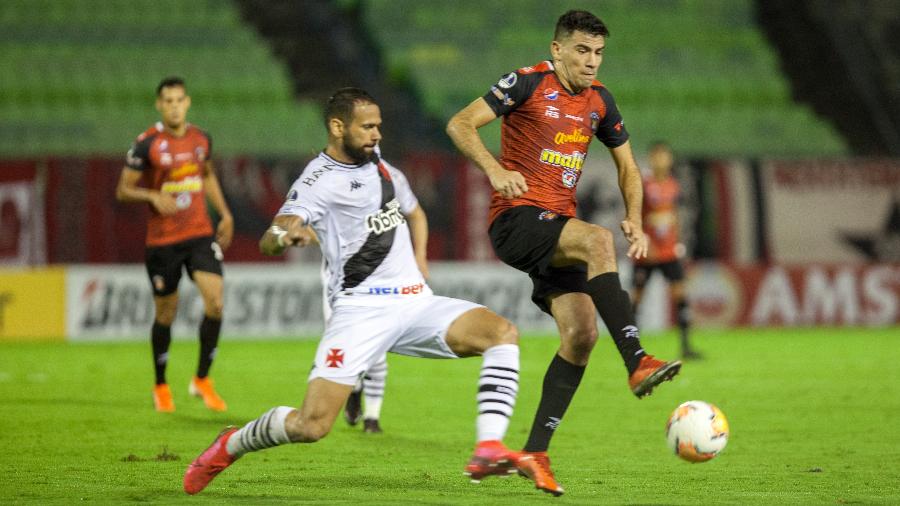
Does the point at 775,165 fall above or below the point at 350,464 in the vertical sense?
above

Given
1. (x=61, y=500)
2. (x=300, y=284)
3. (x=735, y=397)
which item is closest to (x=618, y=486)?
(x=61, y=500)

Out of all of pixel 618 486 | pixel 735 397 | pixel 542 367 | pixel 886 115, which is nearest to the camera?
pixel 618 486

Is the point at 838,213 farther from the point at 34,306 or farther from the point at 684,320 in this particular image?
the point at 34,306

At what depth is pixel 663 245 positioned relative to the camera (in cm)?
1389

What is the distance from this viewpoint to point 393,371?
13344mm

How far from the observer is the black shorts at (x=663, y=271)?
1392 centimetres

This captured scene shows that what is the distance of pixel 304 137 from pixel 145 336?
500 cm

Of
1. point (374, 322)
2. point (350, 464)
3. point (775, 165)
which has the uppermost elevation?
point (775, 165)

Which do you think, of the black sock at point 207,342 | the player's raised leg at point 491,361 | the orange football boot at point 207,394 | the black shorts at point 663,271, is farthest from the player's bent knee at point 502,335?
the black shorts at point 663,271

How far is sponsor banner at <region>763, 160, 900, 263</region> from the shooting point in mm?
19502

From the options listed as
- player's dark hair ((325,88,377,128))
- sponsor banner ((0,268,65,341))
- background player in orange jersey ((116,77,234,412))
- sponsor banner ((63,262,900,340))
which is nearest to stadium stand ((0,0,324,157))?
sponsor banner ((63,262,900,340))

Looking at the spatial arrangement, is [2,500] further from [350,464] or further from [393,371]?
[393,371]

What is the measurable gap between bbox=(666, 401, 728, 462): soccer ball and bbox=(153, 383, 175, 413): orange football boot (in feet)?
15.4

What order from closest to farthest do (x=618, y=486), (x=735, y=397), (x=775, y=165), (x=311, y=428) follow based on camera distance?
1. (x=311, y=428)
2. (x=618, y=486)
3. (x=735, y=397)
4. (x=775, y=165)
